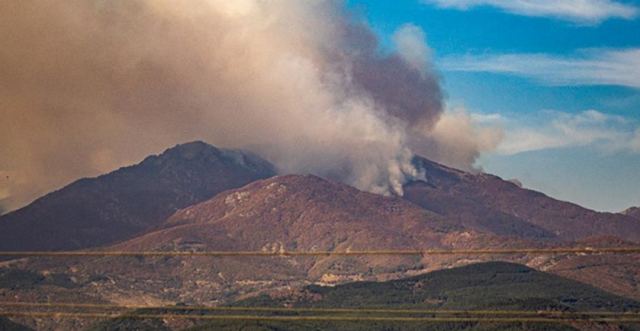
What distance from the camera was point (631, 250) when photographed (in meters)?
36.0

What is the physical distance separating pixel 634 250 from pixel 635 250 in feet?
0.31

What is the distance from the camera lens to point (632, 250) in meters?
35.9

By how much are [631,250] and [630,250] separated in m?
0.16

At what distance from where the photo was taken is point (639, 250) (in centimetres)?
3572

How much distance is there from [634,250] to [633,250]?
0.13m

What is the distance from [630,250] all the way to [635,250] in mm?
564

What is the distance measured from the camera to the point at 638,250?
117 feet

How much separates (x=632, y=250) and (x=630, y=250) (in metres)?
0.28

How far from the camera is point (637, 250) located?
35531mm

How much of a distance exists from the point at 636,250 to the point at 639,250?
0.62 ft

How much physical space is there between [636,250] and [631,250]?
0.44 m

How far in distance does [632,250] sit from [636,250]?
32cm

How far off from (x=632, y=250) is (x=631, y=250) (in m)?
0.13
